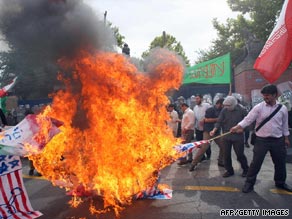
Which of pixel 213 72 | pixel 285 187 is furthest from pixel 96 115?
pixel 213 72

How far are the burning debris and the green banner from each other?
5987mm

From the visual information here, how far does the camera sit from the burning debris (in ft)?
15.8

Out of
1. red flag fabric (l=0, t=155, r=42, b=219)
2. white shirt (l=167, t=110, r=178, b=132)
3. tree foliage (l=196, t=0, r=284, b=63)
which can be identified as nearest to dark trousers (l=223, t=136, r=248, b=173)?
white shirt (l=167, t=110, r=178, b=132)

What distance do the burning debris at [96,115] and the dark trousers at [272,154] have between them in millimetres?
1505

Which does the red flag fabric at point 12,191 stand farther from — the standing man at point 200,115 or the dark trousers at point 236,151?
the standing man at point 200,115

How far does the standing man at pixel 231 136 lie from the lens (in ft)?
20.1

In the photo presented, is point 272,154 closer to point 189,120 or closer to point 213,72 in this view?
point 189,120

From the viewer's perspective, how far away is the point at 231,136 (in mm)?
6168

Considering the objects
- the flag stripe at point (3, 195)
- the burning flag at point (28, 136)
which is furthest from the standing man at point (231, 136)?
the flag stripe at point (3, 195)

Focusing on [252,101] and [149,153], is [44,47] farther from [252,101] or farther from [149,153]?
[252,101]

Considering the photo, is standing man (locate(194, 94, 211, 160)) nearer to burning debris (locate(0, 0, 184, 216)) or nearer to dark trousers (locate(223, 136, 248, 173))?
dark trousers (locate(223, 136, 248, 173))

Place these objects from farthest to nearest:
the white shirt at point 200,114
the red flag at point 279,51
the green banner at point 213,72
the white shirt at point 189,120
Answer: the green banner at point 213,72 → the white shirt at point 200,114 → the white shirt at point 189,120 → the red flag at point 279,51

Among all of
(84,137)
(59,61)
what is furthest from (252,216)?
(59,61)

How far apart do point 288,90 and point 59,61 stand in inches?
327
